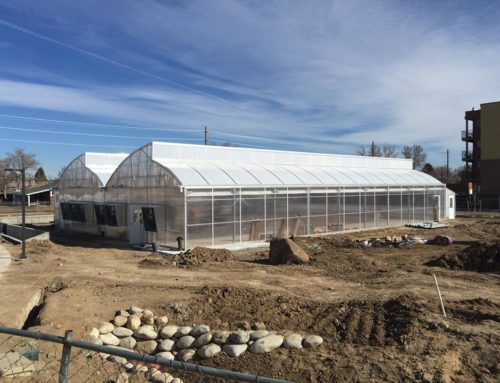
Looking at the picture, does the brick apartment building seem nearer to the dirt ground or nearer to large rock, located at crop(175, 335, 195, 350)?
the dirt ground

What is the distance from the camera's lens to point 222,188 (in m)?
22.6

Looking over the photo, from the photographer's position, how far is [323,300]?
40.2 ft

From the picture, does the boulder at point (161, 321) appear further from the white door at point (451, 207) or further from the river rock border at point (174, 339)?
the white door at point (451, 207)

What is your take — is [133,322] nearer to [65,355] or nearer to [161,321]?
[161,321]

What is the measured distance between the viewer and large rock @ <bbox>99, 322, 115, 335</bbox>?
400 inches

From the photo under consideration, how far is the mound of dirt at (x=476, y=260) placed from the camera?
16.4 metres

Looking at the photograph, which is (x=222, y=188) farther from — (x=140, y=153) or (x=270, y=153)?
(x=270, y=153)

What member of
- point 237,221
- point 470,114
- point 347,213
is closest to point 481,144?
point 470,114

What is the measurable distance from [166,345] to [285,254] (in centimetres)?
887

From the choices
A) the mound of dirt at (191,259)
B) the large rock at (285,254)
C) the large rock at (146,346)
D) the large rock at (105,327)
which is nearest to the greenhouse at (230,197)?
the mound of dirt at (191,259)

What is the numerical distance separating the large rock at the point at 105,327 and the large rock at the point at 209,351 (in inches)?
87.3

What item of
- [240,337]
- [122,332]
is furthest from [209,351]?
[122,332]

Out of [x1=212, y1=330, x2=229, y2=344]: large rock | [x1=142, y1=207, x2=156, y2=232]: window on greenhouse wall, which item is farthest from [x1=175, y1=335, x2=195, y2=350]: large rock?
[x1=142, y1=207, x2=156, y2=232]: window on greenhouse wall

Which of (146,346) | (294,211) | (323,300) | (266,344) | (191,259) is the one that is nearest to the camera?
(266,344)
